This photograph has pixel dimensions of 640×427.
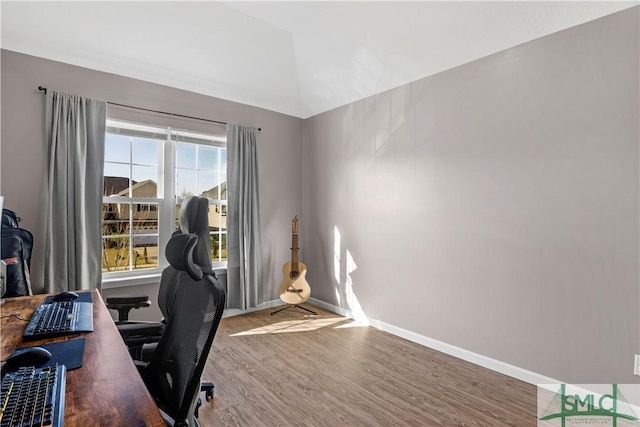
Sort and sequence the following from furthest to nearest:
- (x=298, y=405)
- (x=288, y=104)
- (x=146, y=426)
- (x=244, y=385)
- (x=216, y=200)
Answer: (x=288, y=104) → (x=216, y=200) → (x=244, y=385) → (x=298, y=405) → (x=146, y=426)

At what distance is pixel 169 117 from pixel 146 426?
3.21 m

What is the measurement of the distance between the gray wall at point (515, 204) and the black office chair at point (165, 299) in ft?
6.75

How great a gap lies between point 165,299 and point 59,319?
475 millimetres

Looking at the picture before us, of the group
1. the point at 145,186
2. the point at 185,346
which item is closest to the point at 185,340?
the point at 185,346

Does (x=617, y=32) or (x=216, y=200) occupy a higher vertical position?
(x=617, y=32)

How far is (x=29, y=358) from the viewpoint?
46.2 inches

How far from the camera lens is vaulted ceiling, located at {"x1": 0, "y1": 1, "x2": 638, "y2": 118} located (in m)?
2.54

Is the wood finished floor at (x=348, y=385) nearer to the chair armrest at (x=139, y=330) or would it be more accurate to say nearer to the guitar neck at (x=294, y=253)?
the chair armrest at (x=139, y=330)

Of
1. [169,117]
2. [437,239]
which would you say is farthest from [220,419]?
[169,117]

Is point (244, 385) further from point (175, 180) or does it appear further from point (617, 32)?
point (617, 32)

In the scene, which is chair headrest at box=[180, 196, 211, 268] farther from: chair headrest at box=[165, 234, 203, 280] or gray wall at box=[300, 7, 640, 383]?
gray wall at box=[300, 7, 640, 383]

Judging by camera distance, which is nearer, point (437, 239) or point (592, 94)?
point (592, 94)

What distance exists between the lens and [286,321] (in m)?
3.83

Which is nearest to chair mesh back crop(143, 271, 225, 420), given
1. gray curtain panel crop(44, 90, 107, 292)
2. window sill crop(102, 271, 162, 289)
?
gray curtain panel crop(44, 90, 107, 292)
